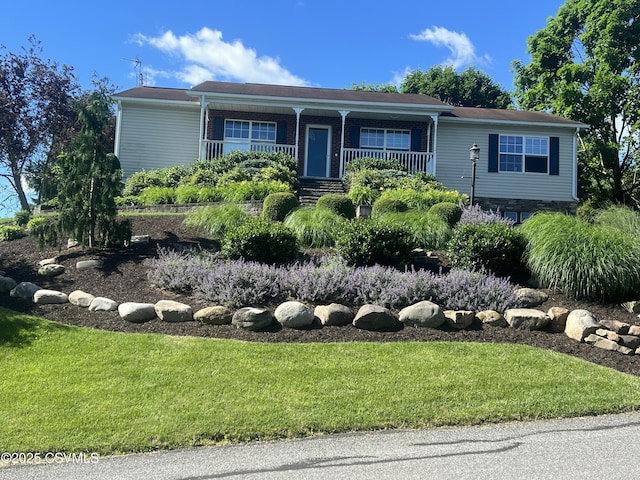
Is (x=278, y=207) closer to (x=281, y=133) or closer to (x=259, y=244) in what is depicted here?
(x=259, y=244)

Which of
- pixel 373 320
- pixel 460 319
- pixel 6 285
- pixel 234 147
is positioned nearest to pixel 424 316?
pixel 460 319

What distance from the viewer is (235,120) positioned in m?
19.2

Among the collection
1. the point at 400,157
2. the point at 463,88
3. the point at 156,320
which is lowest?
the point at 156,320

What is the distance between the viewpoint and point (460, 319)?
5.74 m

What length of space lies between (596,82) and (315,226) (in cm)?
1903

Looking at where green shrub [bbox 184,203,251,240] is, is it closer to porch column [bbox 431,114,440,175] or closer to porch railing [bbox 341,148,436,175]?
porch railing [bbox 341,148,436,175]

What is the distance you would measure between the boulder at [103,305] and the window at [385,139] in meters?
14.7

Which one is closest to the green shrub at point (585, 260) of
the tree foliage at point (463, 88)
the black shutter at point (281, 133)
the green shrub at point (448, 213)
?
the green shrub at point (448, 213)


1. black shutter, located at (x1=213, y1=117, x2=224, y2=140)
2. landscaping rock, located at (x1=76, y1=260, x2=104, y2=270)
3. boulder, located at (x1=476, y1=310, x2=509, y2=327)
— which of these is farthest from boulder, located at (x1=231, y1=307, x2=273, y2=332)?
black shutter, located at (x1=213, y1=117, x2=224, y2=140)

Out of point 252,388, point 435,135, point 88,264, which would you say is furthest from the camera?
point 435,135

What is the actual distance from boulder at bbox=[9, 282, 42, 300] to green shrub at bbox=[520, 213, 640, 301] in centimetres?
688

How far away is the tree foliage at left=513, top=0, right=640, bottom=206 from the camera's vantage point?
862 inches

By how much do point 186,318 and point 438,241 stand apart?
194 inches

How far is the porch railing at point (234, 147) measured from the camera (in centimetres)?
1808
